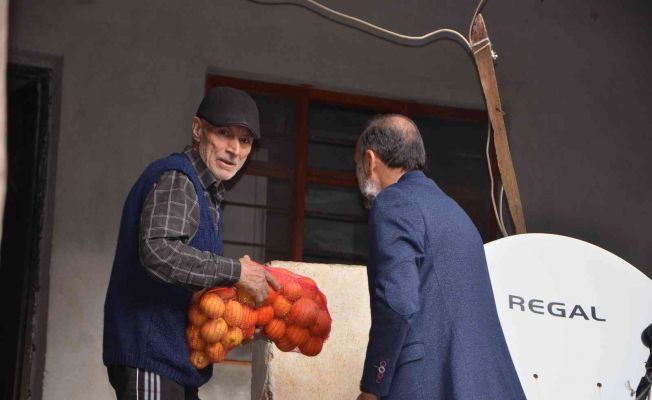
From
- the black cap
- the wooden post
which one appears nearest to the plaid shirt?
the black cap

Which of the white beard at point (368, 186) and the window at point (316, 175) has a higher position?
the window at point (316, 175)

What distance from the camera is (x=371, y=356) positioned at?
129 inches

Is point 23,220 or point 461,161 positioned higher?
point 461,161

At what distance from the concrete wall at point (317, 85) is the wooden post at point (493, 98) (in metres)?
1.25

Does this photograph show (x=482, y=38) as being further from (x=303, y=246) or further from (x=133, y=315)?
(x=133, y=315)

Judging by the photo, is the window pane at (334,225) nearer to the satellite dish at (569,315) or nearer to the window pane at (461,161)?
the window pane at (461,161)

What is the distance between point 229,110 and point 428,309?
78 cm

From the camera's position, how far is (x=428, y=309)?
10.8ft

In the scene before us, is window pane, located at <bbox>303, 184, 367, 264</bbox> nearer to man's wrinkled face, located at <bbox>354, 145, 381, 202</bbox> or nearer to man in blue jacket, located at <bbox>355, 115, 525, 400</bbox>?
man's wrinkled face, located at <bbox>354, 145, 381, 202</bbox>

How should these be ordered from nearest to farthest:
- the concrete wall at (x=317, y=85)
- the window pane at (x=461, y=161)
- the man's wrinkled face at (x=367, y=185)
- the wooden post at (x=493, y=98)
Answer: the man's wrinkled face at (x=367, y=185), the wooden post at (x=493, y=98), the concrete wall at (x=317, y=85), the window pane at (x=461, y=161)

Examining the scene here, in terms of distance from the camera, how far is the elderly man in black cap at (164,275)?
317 centimetres

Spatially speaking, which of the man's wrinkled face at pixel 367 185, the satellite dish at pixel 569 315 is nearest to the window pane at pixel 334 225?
the satellite dish at pixel 569 315

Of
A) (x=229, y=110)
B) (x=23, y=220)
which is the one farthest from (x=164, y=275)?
(x=23, y=220)

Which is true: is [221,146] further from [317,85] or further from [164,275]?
[317,85]
